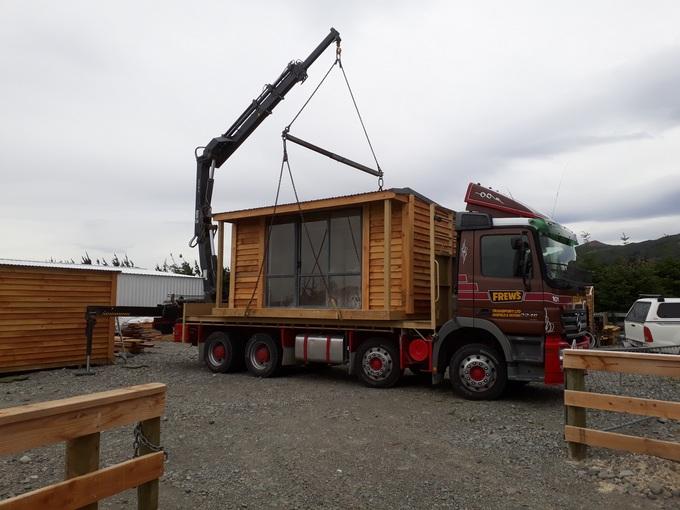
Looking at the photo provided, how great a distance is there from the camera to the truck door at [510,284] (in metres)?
7.86

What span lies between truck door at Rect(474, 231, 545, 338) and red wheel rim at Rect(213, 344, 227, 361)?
18.5ft

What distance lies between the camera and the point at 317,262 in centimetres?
1042

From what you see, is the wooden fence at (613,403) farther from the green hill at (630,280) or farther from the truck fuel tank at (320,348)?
the green hill at (630,280)

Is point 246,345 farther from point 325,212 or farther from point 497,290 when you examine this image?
point 497,290

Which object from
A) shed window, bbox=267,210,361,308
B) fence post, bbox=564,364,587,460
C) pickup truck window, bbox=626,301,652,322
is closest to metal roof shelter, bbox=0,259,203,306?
shed window, bbox=267,210,361,308

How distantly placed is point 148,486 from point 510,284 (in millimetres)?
6153

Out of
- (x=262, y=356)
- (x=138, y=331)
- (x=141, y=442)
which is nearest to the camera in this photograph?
(x=141, y=442)

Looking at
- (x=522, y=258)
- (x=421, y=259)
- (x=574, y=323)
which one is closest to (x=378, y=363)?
(x=421, y=259)

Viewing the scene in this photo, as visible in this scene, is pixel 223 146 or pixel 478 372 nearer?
pixel 478 372

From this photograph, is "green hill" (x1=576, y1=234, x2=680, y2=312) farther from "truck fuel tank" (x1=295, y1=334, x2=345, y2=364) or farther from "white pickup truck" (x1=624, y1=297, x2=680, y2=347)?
"truck fuel tank" (x1=295, y1=334, x2=345, y2=364)

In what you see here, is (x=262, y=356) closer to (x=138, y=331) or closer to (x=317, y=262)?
(x=317, y=262)

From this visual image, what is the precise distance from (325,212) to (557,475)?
6.59 m

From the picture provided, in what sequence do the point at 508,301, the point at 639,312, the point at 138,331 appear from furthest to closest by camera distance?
the point at 138,331 < the point at 639,312 < the point at 508,301

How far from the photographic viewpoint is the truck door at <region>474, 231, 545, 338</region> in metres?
7.86
